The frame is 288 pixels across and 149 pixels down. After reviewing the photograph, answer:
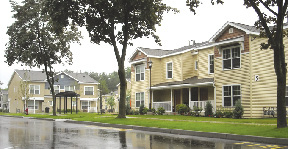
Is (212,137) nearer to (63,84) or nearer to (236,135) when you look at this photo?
(236,135)

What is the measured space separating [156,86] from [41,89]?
3965 cm

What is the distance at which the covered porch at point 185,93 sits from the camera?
3022 cm

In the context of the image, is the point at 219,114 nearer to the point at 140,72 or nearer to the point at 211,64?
the point at 211,64

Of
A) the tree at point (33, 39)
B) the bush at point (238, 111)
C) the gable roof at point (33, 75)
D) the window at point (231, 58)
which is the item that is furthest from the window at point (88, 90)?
the bush at point (238, 111)

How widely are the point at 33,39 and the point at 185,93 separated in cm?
1876

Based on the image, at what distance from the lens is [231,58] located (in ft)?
88.4

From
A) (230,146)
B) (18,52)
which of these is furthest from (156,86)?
(230,146)

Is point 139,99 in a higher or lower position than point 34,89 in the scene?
lower

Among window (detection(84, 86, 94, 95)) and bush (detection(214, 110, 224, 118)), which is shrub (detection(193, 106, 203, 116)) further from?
window (detection(84, 86, 94, 95))

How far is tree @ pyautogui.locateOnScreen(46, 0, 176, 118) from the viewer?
2353 centimetres

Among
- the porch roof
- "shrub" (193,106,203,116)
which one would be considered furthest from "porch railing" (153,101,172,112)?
"shrub" (193,106,203,116)

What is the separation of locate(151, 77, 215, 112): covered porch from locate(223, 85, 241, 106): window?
143 cm

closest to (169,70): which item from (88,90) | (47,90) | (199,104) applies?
(199,104)

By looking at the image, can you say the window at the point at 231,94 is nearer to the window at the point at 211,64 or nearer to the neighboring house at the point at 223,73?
the neighboring house at the point at 223,73
